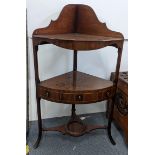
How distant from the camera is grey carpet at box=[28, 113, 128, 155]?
5.03 ft

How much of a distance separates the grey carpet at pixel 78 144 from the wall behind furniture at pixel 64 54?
21 centimetres

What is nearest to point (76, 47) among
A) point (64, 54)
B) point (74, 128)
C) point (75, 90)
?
point (75, 90)

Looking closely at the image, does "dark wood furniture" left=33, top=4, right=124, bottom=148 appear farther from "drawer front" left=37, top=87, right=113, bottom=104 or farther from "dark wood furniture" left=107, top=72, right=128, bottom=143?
"dark wood furniture" left=107, top=72, right=128, bottom=143

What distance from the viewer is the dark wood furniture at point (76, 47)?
1.31m

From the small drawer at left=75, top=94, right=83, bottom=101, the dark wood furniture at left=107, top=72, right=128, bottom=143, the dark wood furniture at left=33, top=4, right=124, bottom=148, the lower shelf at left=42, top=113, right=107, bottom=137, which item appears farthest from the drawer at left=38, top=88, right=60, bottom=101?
the dark wood furniture at left=107, top=72, right=128, bottom=143

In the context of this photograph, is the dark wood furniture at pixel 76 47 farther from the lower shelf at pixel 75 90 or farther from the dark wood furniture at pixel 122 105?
the dark wood furniture at pixel 122 105

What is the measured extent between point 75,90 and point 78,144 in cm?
47
